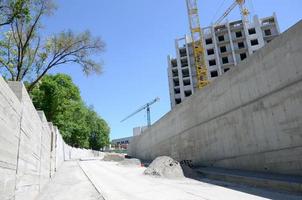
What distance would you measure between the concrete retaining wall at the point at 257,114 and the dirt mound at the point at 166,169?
2690 millimetres

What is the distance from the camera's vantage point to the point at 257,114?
13.9m

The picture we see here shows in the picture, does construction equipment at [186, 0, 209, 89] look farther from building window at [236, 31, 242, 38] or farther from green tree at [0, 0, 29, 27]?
green tree at [0, 0, 29, 27]

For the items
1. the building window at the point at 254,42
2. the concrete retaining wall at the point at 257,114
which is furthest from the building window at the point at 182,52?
the concrete retaining wall at the point at 257,114

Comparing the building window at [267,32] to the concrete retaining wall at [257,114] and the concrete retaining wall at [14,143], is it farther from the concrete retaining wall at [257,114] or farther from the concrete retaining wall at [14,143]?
the concrete retaining wall at [14,143]

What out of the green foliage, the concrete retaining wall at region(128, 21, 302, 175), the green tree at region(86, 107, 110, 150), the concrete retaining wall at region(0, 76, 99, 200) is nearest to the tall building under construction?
the green tree at region(86, 107, 110, 150)

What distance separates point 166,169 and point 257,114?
7.07 meters

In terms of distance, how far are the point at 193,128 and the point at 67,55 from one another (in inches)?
577

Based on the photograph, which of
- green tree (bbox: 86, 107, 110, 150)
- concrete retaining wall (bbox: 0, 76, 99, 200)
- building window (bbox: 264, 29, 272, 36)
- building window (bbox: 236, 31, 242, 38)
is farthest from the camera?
green tree (bbox: 86, 107, 110, 150)

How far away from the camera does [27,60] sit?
1135 inches

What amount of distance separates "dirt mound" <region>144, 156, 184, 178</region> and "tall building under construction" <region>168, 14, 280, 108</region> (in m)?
51.8

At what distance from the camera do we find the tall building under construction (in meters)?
68.3

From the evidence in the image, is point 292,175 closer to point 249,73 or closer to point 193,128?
point 249,73

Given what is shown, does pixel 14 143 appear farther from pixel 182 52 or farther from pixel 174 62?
pixel 174 62

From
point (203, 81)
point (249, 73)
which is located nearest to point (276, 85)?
point (249, 73)
